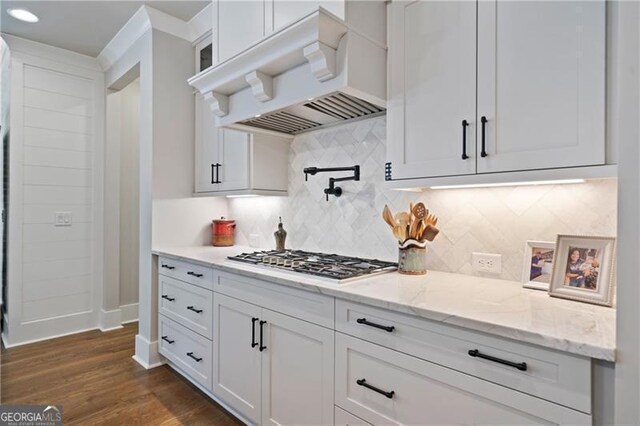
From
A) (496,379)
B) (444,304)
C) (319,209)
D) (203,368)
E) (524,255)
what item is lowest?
(203,368)

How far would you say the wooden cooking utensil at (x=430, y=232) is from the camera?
1.71 metres

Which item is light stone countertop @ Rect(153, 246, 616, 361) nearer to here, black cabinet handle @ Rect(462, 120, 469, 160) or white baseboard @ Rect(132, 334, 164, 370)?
black cabinet handle @ Rect(462, 120, 469, 160)

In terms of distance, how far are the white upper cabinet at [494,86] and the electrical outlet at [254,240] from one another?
1.57 m

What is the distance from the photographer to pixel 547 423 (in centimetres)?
96

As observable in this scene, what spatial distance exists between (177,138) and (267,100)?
133 centimetres

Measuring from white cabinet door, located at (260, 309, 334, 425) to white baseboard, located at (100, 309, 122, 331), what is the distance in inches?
102

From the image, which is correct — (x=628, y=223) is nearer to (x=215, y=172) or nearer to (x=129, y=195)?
(x=215, y=172)

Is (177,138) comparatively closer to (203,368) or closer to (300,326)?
(203,368)

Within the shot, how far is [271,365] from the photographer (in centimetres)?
177

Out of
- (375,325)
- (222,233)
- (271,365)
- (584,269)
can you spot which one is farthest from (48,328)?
(584,269)

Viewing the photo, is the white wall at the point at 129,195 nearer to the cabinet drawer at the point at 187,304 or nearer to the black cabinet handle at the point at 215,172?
the cabinet drawer at the point at 187,304

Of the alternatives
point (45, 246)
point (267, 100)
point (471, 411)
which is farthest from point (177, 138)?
point (471, 411)

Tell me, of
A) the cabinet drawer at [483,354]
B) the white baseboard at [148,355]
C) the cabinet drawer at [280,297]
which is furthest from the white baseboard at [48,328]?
the cabinet drawer at [483,354]

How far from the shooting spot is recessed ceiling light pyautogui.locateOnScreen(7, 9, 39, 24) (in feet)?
8.85
